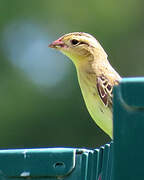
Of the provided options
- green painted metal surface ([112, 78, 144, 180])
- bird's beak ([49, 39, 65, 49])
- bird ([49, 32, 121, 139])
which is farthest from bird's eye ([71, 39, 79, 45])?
green painted metal surface ([112, 78, 144, 180])

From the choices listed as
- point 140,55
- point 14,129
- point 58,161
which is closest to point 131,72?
point 140,55

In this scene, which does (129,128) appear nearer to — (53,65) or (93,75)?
(93,75)

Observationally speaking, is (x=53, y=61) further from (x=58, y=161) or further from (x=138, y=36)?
(x=58, y=161)

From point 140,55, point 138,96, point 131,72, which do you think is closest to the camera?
point 138,96

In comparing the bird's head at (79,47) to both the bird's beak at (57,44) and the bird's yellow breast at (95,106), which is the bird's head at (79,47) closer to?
the bird's beak at (57,44)

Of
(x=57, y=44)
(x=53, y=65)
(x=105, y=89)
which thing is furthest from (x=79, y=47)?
(x=53, y=65)

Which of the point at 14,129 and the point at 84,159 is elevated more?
the point at 84,159
